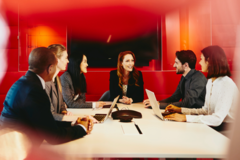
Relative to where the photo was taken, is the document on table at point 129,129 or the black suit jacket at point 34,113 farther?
the document on table at point 129,129

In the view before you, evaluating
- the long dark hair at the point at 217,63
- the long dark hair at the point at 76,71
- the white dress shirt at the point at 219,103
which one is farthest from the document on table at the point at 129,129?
the long dark hair at the point at 76,71

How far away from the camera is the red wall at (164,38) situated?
117 inches

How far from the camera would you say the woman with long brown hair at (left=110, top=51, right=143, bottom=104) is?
2.41 meters

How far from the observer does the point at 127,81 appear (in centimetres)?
255

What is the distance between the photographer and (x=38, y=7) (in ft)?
12.7

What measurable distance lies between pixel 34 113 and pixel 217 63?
136 centimetres

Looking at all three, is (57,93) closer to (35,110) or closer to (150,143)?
(35,110)

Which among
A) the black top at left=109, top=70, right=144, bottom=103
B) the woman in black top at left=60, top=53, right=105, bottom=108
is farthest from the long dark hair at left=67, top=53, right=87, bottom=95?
the black top at left=109, top=70, right=144, bottom=103

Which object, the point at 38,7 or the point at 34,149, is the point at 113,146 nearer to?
the point at 34,149

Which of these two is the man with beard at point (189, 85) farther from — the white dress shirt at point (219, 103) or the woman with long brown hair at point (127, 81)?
the woman with long brown hair at point (127, 81)

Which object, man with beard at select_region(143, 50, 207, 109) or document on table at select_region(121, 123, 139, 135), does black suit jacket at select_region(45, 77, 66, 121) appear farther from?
man with beard at select_region(143, 50, 207, 109)

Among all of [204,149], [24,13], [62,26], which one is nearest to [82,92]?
[204,149]

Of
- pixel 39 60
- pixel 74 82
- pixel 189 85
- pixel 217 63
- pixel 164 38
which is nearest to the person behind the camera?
pixel 39 60

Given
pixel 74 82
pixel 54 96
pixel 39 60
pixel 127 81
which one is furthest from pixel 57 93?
pixel 127 81
